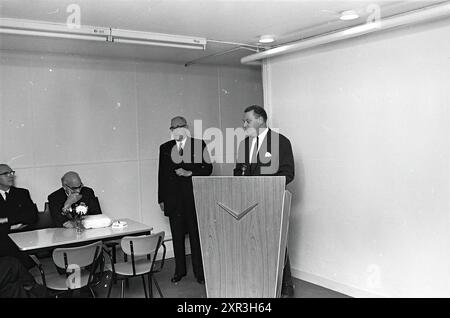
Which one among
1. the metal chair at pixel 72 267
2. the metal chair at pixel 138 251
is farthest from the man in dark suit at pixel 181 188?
the metal chair at pixel 72 267

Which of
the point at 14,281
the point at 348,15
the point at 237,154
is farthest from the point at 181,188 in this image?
the point at 348,15

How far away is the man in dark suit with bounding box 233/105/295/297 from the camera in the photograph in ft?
13.1

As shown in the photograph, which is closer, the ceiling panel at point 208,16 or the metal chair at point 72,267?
the ceiling panel at point 208,16

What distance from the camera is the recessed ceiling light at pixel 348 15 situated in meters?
3.53

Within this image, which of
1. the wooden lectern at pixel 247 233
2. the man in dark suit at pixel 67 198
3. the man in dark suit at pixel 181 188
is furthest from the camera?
the man in dark suit at pixel 181 188

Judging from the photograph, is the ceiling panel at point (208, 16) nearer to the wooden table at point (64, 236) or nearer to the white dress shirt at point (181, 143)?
the white dress shirt at point (181, 143)

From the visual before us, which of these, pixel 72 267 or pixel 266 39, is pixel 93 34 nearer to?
pixel 266 39

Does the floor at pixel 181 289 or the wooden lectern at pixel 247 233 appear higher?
the wooden lectern at pixel 247 233

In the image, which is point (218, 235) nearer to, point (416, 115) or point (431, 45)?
point (416, 115)

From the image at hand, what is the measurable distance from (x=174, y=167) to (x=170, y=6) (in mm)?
2051

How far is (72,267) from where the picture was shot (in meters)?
3.50

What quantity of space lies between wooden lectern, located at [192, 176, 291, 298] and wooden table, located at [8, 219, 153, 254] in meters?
1.05

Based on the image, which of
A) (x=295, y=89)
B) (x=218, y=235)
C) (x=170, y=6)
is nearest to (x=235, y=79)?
(x=295, y=89)

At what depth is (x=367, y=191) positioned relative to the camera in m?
4.03
